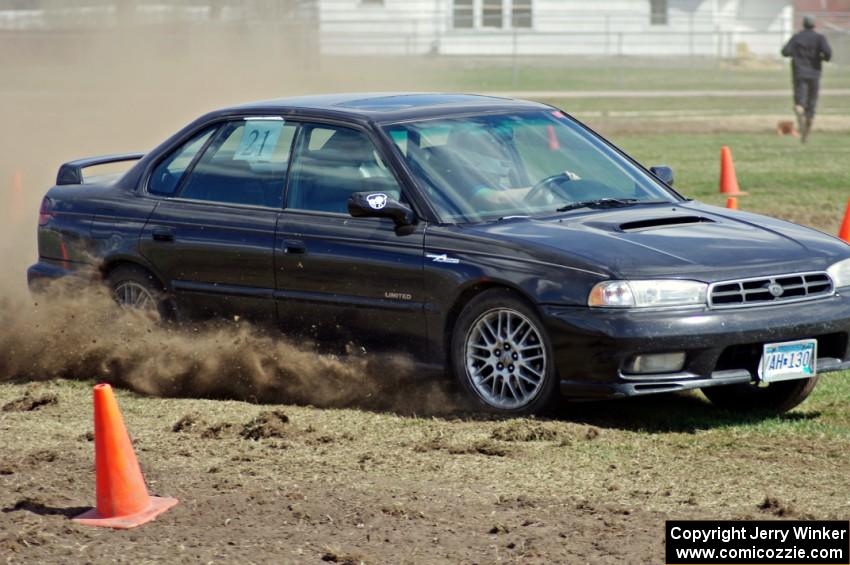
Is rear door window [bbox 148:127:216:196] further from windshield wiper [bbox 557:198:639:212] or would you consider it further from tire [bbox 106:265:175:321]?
windshield wiper [bbox 557:198:639:212]

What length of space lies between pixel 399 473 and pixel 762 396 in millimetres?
2387

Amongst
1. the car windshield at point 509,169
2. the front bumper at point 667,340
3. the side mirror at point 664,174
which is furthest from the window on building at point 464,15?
the front bumper at point 667,340

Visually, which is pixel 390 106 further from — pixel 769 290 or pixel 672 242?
pixel 769 290

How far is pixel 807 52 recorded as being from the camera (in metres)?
26.5

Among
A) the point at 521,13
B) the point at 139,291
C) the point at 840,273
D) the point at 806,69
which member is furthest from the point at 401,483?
the point at 521,13

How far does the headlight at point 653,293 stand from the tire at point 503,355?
1.43ft

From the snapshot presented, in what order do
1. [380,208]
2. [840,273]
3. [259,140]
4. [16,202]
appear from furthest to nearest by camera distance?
[16,202], [259,140], [380,208], [840,273]

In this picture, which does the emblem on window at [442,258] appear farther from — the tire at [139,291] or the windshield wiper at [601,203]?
the tire at [139,291]

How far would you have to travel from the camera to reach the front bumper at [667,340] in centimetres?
713

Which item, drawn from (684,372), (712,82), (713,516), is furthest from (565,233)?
(712,82)

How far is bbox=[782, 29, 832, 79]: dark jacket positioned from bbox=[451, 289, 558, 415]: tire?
1989 centimetres

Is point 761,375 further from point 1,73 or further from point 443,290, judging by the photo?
point 1,73

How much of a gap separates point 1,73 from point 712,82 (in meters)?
23.2

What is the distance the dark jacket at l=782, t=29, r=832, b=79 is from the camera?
2625cm
